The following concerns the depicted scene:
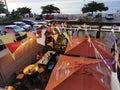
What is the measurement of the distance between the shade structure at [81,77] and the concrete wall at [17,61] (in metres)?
3.23

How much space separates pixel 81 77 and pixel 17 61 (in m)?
4.95

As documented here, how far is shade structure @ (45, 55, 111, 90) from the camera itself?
5.04m

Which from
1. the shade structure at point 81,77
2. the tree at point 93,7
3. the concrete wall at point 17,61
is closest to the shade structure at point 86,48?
the shade structure at point 81,77

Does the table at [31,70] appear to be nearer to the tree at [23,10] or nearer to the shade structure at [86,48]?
the shade structure at [86,48]

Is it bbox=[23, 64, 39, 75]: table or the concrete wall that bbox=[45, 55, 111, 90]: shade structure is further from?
the concrete wall

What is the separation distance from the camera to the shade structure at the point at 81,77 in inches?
199

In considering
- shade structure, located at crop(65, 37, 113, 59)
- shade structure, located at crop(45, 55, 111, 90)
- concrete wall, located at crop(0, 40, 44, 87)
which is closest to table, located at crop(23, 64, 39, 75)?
concrete wall, located at crop(0, 40, 44, 87)

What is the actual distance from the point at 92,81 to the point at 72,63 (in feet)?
4.13

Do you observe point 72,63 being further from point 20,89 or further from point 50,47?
point 50,47

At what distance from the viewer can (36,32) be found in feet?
30.2

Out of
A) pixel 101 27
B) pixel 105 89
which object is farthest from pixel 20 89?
pixel 101 27

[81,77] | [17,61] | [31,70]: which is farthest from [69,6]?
[81,77]

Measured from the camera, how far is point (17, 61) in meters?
9.14

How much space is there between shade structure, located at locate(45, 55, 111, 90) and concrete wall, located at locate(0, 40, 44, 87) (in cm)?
323
